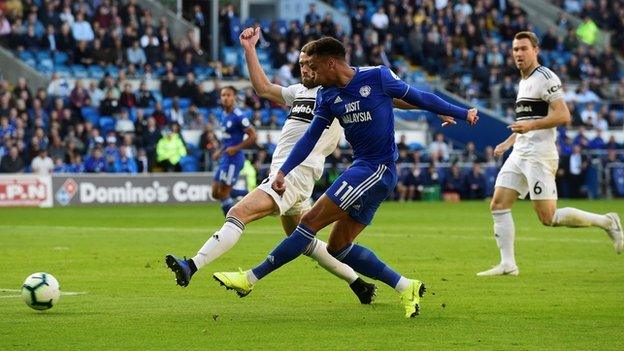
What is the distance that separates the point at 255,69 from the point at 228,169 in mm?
11724

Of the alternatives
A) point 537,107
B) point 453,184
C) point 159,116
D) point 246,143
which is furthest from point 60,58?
point 537,107

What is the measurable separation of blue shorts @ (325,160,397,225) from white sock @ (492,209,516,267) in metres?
4.23

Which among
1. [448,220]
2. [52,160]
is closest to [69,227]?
[448,220]

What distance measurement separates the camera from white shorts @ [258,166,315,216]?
468 inches

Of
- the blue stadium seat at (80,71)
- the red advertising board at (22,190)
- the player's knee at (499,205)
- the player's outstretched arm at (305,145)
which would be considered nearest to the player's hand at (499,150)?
the player's knee at (499,205)

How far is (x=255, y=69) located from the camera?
40.7ft

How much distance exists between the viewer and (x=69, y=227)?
24500 mm

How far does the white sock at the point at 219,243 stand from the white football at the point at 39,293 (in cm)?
122

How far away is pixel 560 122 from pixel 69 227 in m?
12.5

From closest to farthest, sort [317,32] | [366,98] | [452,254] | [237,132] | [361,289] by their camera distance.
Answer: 1. [366,98]
2. [361,289]
3. [452,254]
4. [237,132]
5. [317,32]

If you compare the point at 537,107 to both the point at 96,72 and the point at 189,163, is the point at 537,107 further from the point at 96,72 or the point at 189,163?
the point at 96,72

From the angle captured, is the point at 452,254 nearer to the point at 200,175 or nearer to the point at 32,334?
the point at 32,334

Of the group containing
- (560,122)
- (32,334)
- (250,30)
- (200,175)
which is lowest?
(200,175)

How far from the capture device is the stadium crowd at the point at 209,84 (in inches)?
1366
